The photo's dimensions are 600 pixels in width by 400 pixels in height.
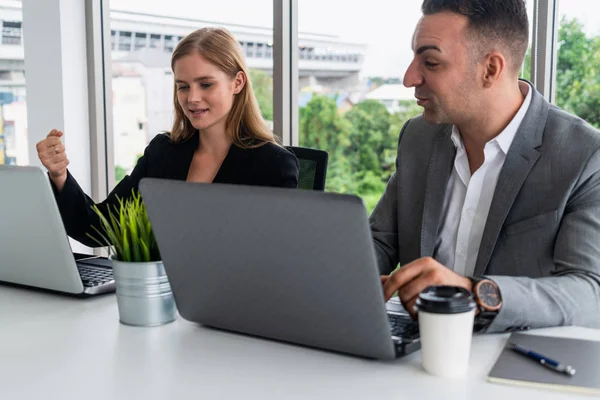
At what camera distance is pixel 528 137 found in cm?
166

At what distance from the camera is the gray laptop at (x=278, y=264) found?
107 cm

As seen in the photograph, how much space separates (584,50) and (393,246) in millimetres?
1179

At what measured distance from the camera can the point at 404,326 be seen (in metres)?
1.25

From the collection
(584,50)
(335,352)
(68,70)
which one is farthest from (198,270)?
(68,70)

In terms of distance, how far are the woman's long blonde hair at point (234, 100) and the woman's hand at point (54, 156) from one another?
46 cm

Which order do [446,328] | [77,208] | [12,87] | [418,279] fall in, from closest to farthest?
[446,328] → [418,279] → [77,208] → [12,87]

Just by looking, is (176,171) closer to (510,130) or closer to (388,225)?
(388,225)

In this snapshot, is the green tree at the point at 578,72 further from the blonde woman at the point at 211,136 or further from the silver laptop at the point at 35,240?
the silver laptop at the point at 35,240

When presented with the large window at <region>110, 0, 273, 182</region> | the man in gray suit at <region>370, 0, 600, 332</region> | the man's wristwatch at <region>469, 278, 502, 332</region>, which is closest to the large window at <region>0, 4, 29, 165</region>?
the large window at <region>110, 0, 273, 182</region>

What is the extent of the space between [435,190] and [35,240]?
2.99ft

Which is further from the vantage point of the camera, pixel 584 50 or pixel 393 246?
pixel 584 50

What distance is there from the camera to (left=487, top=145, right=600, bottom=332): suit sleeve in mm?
1265

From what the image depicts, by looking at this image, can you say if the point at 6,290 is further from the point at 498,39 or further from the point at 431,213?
the point at 498,39

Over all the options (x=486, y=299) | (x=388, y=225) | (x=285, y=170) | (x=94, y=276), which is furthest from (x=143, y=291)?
(x=285, y=170)
